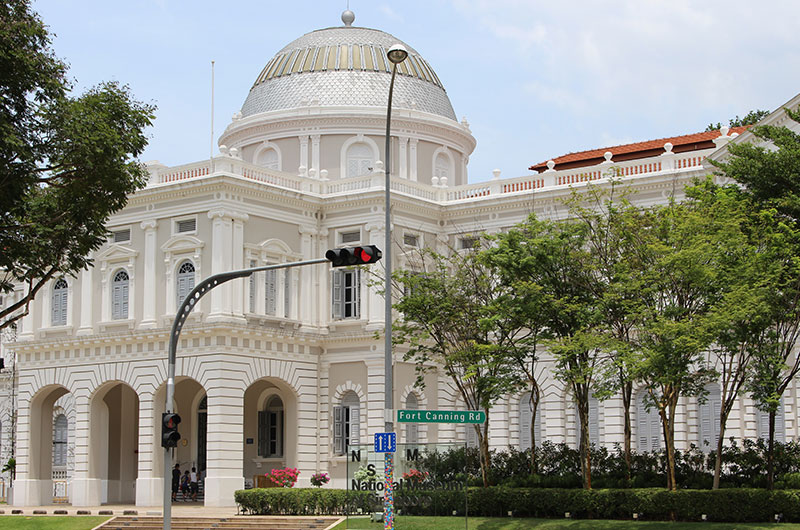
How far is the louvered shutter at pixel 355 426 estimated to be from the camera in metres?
45.7

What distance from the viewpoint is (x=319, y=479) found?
139 feet

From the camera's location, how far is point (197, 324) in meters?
42.9

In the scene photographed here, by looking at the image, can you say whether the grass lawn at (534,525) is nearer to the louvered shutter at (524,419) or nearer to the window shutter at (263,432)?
the louvered shutter at (524,419)

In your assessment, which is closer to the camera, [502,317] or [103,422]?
[502,317]

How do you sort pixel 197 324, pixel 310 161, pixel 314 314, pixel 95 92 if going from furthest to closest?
1. pixel 310 161
2. pixel 314 314
3. pixel 197 324
4. pixel 95 92

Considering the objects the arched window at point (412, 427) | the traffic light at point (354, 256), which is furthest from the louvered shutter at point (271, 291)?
the traffic light at point (354, 256)

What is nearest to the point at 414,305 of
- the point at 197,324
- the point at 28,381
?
the point at 197,324

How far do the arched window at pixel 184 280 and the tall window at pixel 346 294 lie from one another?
5316 mm

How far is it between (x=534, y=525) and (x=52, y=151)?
1605 cm

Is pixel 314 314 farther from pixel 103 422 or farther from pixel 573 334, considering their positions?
pixel 573 334

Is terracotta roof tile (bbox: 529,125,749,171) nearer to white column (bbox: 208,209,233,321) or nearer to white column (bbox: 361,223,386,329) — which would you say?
white column (bbox: 361,223,386,329)

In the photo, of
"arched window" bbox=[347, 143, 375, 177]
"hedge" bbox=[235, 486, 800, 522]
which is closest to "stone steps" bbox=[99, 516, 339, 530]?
"hedge" bbox=[235, 486, 800, 522]

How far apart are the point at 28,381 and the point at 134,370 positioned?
560 centimetres

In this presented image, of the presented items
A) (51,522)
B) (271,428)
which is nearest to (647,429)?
(271,428)
